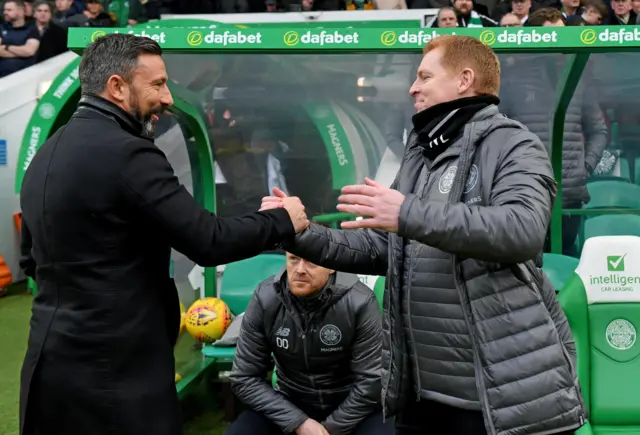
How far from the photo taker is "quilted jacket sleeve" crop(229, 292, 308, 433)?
3.60 meters

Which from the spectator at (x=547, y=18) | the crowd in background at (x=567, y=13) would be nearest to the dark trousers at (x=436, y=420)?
the spectator at (x=547, y=18)

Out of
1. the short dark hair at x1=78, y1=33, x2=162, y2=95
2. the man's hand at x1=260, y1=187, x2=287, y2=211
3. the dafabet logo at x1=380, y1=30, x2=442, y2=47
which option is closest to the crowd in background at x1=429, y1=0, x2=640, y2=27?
the dafabet logo at x1=380, y1=30, x2=442, y2=47

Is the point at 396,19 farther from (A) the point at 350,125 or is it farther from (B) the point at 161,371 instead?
(B) the point at 161,371

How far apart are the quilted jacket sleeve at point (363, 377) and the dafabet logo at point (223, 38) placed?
1.42 metres

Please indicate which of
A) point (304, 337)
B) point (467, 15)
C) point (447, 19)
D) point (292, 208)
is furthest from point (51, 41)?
point (292, 208)

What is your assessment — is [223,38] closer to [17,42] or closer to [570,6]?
[570,6]

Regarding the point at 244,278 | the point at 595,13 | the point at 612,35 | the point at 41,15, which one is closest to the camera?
the point at 612,35

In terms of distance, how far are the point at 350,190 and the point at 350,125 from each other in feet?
11.7

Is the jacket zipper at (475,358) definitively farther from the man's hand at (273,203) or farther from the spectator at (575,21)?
the spectator at (575,21)

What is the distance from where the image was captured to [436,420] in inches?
81.5

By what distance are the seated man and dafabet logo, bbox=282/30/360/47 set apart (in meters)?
1.16

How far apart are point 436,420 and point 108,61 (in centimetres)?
127

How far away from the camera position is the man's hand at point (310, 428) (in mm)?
3451

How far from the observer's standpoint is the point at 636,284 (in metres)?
3.56
